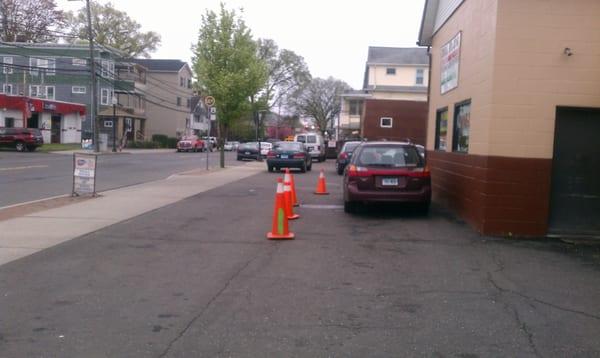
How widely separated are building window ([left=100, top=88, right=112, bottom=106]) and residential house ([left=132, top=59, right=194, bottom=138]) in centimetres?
935

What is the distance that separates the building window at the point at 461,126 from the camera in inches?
462

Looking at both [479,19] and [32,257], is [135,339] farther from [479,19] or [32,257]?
[479,19]

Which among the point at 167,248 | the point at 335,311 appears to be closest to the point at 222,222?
the point at 167,248

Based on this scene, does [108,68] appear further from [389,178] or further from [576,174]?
[576,174]

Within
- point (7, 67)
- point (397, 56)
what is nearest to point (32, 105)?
point (7, 67)

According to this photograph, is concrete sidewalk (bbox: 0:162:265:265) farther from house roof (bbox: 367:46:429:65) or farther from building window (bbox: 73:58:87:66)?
building window (bbox: 73:58:87:66)

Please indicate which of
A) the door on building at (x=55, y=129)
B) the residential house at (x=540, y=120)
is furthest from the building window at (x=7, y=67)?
the residential house at (x=540, y=120)

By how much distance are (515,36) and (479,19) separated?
1.37 m

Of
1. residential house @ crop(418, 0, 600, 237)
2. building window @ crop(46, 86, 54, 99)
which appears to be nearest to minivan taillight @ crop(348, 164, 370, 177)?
residential house @ crop(418, 0, 600, 237)

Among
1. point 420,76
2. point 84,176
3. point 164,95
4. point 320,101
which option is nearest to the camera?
point 84,176

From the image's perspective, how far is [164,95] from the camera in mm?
74188

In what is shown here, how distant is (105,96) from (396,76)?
96.0 feet

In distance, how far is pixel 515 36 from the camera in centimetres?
970

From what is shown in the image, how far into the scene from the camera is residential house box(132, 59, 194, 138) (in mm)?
73562
